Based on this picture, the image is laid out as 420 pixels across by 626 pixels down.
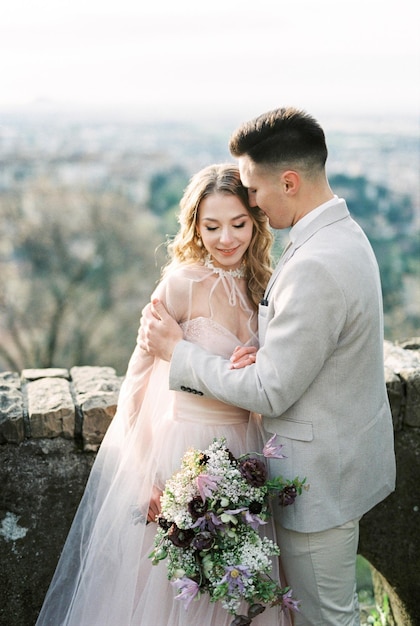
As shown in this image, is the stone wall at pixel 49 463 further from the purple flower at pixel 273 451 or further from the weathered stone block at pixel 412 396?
the purple flower at pixel 273 451

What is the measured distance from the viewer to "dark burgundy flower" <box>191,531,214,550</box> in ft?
7.50

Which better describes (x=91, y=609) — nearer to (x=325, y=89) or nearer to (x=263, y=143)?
(x=263, y=143)

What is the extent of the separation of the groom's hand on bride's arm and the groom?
1.3 inches

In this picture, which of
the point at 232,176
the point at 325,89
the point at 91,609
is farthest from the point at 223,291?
the point at 325,89

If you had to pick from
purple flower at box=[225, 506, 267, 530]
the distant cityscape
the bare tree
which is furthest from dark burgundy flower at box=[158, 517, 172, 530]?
the distant cityscape

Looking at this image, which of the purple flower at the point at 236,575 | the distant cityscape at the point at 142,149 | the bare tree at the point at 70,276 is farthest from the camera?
the distant cityscape at the point at 142,149

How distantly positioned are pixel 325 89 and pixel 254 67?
6504mm

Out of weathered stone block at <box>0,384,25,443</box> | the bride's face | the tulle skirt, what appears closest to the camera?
the tulle skirt

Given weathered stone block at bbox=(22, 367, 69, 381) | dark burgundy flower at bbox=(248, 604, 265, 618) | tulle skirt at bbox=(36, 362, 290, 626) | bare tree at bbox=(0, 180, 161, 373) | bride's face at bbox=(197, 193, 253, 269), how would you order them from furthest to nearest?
bare tree at bbox=(0, 180, 161, 373) → weathered stone block at bbox=(22, 367, 69, 381) → bride's face at bbox=(197, 193, 253, 269) → tulle skirt at bbox=(36, 362, 290, 626) → dark burgundy flower at bbox=(248, 604, 265, 618)

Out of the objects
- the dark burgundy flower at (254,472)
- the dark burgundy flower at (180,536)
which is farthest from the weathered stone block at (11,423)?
the dark burgundy flower at (254,472)

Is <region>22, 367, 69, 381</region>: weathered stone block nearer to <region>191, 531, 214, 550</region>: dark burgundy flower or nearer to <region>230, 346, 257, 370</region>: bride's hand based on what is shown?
<region>230, 346, 257, 370</region>: bride's hand

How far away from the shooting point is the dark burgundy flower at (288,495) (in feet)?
7.81

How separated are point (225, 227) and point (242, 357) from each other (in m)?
0.54

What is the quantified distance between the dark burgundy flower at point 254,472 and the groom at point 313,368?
0.51 ft
